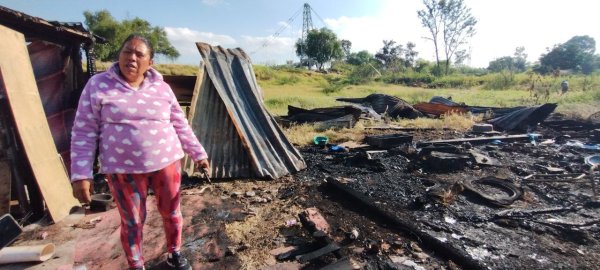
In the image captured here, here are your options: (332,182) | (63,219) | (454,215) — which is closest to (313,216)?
(332,182)

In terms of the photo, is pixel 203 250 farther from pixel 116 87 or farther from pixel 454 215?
pixel 454 215

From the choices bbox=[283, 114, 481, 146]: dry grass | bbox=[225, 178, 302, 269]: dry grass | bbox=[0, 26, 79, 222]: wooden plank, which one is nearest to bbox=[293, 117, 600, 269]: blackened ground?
bbox=[225, 178, 302, 269]: dry grass

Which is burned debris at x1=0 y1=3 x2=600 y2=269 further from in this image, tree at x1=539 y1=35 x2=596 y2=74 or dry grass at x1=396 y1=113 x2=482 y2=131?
tree at x1=539 y1=35 x2=596 y2=74

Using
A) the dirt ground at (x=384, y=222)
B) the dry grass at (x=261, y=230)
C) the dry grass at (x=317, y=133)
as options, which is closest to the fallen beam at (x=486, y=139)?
the dirt ground at (x=384, y=222)

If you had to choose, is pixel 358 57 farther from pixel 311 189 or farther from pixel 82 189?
pixel 82 189

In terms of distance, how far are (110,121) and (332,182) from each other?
3.19 m

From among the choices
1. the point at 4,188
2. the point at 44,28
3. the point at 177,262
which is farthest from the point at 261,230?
the point at 44,28

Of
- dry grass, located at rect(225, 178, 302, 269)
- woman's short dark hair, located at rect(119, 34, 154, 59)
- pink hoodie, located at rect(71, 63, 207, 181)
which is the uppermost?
woman's short dark hair, located at rect(119, 34, 154, 59)

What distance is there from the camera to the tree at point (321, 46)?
168 feet

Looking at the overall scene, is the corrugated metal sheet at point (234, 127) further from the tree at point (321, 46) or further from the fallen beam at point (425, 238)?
the tree at point (321, 46)

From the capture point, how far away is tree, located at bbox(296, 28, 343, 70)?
51188 millimetres

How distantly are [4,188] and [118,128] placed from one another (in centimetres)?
247

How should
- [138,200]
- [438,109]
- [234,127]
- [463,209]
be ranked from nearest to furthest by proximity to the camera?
[138,200], [463,209], [234,127], [438,109]

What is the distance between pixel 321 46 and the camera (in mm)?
51469
